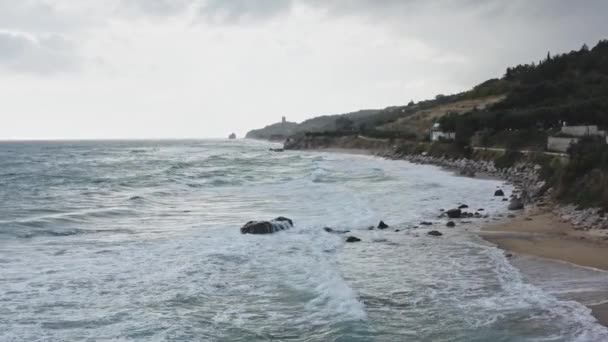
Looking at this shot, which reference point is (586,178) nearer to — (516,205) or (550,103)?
(516,205)

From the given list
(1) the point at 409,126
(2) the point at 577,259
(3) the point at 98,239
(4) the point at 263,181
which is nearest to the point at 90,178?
(4) the point at 263,181

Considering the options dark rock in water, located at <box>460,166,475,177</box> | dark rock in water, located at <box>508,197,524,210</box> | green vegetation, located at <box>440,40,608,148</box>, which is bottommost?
dark rock in water, located at <box>508,197,524,210</box>

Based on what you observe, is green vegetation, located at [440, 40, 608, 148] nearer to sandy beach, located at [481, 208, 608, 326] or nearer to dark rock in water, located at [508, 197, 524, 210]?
dark rock in water, located at [508, 197, 524, 210]

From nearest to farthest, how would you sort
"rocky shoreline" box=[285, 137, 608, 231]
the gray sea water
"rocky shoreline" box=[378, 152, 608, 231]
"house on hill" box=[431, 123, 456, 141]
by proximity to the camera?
the gray sea water
"rocky shoreline" box=[378, 152, 608, 231]
"rocky shoreline" box=[285, 137, 608, 231]
"house on hill" box=[431, 123, 456, 141]

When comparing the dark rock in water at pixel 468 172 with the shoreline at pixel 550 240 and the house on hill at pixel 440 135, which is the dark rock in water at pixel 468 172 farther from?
the house on hill at pixel 440 135

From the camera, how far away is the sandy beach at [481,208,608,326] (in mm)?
18578

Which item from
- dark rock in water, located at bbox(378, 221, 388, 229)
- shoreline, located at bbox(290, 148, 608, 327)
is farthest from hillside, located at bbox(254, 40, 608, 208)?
dark rock in water, located at bbox(378, 221, 388, 229)

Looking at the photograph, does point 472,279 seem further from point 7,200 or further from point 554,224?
point 7,200

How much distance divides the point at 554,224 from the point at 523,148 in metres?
32.5

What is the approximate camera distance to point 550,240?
2156 centimetres

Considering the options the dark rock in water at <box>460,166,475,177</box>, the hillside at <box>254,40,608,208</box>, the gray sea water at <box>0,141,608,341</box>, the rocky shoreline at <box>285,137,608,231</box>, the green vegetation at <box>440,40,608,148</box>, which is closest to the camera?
the gray sea water at <box>0,141,608,341</box>

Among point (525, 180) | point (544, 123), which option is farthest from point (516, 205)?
point (544, 123)

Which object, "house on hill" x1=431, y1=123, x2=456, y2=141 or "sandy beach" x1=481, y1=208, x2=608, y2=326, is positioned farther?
"house on hill" x1=431, y1=123, x2=456, y2=141

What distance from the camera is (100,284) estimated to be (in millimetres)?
16031
